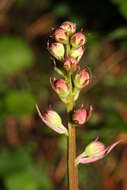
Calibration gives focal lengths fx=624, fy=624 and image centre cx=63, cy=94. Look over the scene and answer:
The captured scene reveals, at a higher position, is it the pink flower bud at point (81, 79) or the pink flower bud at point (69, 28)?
the pink flower bud at point (69, 28)

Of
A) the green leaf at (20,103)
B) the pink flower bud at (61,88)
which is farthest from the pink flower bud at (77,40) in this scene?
the green leaf at (20,103)

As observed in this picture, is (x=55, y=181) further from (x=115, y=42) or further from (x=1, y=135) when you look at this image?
(x=115, y=42)

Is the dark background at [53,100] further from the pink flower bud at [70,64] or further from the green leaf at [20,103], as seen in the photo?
the pink flower bud at [70,64]

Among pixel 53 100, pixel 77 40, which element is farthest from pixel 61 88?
pixel 53 100

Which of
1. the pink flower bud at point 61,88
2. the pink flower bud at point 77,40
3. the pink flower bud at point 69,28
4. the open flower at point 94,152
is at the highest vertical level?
the pink flower bud at point 69,28

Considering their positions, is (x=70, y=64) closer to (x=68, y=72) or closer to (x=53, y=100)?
(x=68, y=72)

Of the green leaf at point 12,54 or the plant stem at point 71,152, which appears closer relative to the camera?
the plant stem at point 71,152
